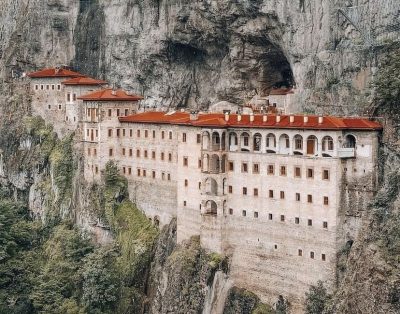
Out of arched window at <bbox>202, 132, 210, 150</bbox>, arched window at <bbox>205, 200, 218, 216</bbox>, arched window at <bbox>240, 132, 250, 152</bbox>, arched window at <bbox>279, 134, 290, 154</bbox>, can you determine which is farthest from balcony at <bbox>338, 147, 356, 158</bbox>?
arched window at <bbox>205, 200, 218, 216</bbox>

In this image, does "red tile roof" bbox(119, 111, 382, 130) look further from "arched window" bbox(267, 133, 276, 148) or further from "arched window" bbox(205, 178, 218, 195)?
"arched window" bbox(205, 178, 218, 195)

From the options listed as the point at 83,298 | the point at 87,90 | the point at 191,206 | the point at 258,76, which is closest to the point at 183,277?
the point at 191,206

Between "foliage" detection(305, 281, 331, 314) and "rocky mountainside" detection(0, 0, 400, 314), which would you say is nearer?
"rocky mountainside" detection(0, 0, 400, 314)

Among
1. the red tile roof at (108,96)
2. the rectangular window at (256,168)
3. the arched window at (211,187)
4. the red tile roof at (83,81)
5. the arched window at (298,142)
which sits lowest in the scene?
the arched window at (211,187)

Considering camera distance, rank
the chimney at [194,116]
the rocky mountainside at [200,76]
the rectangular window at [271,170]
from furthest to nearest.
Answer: the chimney at [194,116], the rectangular window at [271,170], the rocky mountainside at [200,76]

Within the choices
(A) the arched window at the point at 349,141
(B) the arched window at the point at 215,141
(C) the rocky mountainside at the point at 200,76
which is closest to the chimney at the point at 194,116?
(B) the arched window at the point at 215,141

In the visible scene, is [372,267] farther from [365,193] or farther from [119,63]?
[119,63]

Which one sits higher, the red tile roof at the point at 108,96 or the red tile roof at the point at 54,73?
the red tile roof at the point at 54,73

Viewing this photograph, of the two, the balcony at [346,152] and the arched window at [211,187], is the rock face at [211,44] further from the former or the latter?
the arched window at [211,187]
